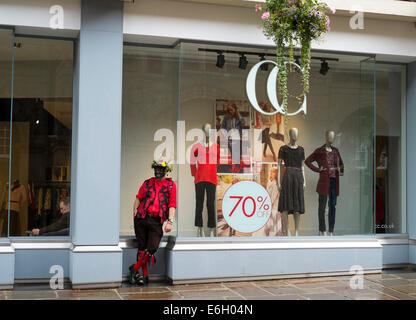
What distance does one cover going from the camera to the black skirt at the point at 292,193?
922 cm

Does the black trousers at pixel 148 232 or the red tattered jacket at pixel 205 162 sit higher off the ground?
the red tattered jacket at pixel 205 162

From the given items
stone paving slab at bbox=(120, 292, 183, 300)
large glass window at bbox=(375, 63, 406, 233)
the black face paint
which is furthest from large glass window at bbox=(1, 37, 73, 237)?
large glass window at bbox=(375, 63, 406, 233)

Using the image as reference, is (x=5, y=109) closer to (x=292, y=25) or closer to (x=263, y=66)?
(x=263, y=66)

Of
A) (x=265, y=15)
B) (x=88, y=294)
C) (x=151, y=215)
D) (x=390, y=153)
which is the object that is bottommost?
(x=88, y=294)

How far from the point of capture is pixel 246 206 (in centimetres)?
902

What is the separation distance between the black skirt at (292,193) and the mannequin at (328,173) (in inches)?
12.0

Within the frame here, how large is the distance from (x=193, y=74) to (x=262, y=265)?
3.11 meters

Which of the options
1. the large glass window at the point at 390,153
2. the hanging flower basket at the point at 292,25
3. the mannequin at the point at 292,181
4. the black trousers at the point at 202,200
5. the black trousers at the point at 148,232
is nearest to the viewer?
the hanging flower basket at the point at 292,25

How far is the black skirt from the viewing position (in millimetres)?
9219

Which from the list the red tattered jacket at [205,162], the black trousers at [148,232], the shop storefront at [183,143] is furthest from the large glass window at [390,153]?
the black trousers at [148,232]

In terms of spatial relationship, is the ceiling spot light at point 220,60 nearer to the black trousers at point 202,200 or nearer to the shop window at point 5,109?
the black trousers at point 202,200

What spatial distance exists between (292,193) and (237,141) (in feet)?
4.12

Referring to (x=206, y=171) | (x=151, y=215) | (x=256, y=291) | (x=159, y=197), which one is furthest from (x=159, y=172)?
(x=256, y=291)

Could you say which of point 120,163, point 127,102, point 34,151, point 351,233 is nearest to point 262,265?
point 351,233
